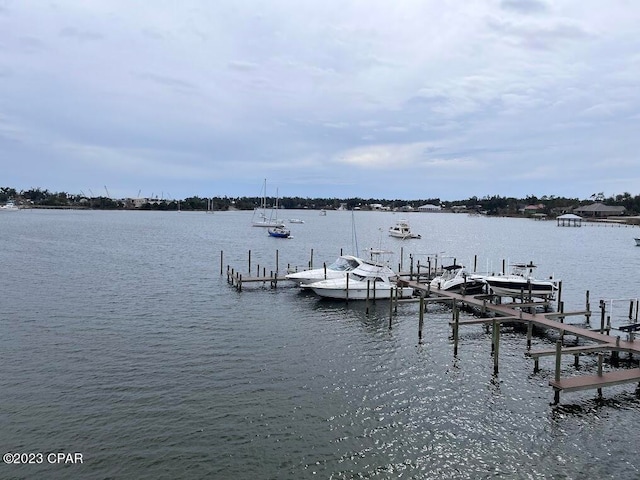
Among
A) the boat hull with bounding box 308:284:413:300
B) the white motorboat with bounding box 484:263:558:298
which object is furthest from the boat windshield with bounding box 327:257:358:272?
the white motorboat with bounding box 484:263:558:298

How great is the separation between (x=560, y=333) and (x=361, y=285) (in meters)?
16.5

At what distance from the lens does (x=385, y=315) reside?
3600 cm

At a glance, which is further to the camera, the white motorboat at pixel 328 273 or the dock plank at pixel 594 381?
the white motorboat at pixel 328 273

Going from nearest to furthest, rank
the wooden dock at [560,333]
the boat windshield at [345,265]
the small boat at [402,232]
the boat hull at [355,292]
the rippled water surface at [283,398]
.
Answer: the rippled water surface at [283,398]
the wooden dock at [560,333]
the boat hull at [355,292]
the boat windshield at [345,265]
the small boat at [402,232]

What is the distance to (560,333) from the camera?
27422mm

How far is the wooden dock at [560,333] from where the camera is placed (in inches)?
787

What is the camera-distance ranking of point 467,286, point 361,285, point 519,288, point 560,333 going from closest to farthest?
point 560,333 < point 519,288 < point 467,286 < point 361,285

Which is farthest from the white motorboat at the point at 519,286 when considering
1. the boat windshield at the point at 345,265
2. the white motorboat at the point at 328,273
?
the boat windshield at the point at 345,265

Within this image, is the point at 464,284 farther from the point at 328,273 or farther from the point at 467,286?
the point at 328,273

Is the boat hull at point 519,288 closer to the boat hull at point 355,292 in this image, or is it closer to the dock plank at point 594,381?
the boat hull at point 355,292

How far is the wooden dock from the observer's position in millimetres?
20000

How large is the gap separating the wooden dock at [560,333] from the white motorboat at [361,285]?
2.72m

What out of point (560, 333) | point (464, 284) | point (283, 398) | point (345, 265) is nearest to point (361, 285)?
point (345, 265)

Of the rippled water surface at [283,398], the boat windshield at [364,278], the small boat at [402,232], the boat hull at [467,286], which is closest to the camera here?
the rippled water surface at [283,398]
